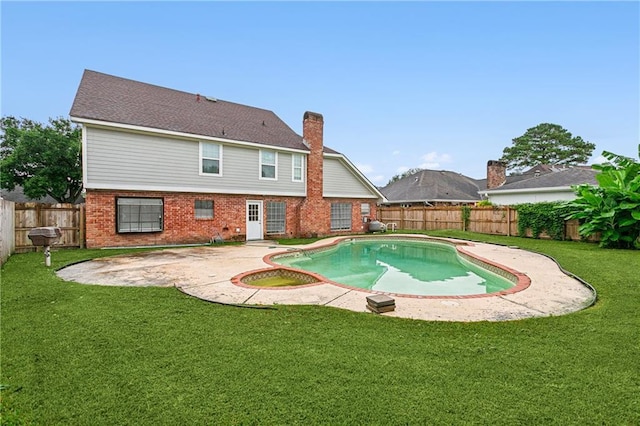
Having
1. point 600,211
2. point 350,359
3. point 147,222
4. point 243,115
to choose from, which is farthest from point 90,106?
point 600,211

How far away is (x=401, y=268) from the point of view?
33.4 ft

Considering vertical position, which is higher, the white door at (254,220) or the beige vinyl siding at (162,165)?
the beige vinyl siding at (162,165)

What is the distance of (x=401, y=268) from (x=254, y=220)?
26.0 ft

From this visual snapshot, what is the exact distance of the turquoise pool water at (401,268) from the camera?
7.55m

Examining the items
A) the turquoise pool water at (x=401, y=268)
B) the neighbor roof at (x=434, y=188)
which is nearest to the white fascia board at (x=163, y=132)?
the turquoise pool water at (x=401, y=268)

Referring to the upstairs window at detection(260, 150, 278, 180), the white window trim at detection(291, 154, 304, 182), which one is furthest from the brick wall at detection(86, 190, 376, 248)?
the upstairs window at detection(260, 150, 278, 180)

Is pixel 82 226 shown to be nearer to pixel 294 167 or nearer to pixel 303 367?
pixel 294 167

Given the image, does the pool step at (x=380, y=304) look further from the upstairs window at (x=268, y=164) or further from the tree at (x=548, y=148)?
the tree at (x=548, y=148)

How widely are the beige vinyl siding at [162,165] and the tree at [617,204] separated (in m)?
13.4

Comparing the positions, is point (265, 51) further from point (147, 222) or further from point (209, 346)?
point (209, 346)

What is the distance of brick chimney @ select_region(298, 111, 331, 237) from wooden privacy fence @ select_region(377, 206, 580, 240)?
28.7 ft

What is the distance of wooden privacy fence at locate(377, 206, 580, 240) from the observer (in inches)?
675

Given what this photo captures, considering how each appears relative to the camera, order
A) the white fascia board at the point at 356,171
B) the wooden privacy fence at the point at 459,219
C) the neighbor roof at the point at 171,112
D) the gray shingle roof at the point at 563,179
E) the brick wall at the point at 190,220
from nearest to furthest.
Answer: the brick wall at the point at 190,220
the neighbor roof at the point at 171,112
the wooden privacy fence at the point at 459,219
the white fascia board at the point at 356,171
the gray shingle roof at the point at 563,179

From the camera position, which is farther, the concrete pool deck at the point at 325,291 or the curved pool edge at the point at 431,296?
the curved pool edge at the point at 431,296
